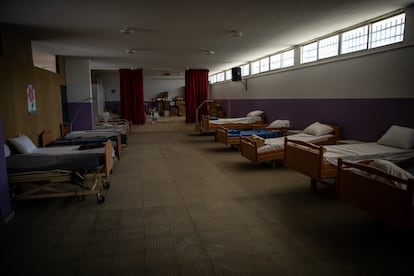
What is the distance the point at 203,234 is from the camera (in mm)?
2775

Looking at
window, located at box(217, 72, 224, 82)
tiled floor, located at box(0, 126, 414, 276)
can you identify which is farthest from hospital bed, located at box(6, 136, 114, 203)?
window, located at box(217, 72, 224, 82)

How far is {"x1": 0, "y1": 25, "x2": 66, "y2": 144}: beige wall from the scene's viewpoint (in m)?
4.43

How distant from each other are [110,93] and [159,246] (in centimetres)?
1631

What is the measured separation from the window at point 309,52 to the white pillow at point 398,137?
273cm

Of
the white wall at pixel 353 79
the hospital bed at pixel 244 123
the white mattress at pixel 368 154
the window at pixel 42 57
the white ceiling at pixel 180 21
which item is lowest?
the white mattress at pixel 368 154

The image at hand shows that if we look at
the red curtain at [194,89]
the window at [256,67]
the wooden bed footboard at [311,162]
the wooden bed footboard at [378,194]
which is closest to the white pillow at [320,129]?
the wooden bed footboard at [311,162]

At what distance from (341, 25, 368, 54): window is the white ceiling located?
0.91 ft

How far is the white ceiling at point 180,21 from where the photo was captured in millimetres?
3777

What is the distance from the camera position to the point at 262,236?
8.94ft

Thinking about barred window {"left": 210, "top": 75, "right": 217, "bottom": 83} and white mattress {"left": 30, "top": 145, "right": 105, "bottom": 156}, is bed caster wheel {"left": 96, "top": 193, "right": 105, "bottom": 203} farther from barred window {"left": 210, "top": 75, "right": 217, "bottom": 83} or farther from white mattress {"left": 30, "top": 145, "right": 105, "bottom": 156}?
barred window {"left": 210, "top": 75, "right": 217, "bottom": 83}

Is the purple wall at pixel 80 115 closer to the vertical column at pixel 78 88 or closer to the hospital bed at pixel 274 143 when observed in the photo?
the vertical column at pixel 78 88

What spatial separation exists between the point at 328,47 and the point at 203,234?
5.07 meters

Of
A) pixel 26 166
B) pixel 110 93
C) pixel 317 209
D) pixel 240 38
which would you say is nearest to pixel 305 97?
pixel 240 38

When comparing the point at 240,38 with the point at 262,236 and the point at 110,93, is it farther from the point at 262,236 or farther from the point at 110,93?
the point at 110,93
